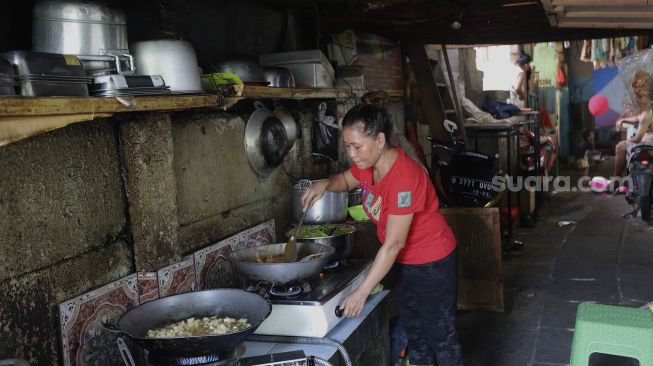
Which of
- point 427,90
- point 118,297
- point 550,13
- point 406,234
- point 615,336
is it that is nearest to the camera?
point 118,297

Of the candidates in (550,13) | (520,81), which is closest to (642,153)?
(520,81)

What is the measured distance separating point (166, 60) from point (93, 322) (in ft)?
3.89

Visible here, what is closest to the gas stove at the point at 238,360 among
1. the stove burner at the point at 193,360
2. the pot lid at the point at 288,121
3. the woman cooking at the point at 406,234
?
the stove burner at the point at 193,360

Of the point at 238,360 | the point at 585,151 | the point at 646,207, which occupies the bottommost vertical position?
the point at 646,207

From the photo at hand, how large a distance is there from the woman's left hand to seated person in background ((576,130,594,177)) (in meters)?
14.1

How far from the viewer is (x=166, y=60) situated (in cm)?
272

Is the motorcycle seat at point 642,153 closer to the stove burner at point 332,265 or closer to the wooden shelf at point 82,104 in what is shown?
the stove burner at point 332,265

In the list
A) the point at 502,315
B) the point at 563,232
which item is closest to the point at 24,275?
the point at 502,315

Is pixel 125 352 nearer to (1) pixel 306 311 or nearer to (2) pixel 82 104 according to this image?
(1) pixel 306 311

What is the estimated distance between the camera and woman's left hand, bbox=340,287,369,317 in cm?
312

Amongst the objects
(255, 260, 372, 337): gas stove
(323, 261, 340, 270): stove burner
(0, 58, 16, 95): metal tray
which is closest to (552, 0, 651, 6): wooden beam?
(323, 261, 340, 270): stove burner

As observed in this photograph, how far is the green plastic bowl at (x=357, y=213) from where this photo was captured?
480 cm

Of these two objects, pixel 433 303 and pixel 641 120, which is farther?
pixel 641 120

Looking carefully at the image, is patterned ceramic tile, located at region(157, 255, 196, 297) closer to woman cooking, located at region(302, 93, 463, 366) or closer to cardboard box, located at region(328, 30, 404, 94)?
woman cooking, located at region(302, 93, 463, 366)
